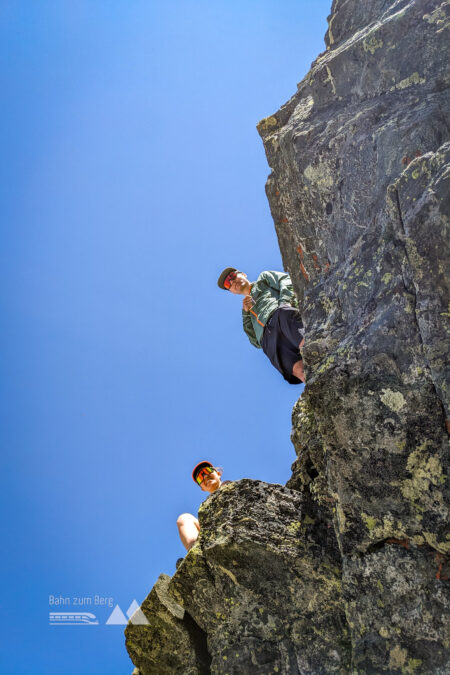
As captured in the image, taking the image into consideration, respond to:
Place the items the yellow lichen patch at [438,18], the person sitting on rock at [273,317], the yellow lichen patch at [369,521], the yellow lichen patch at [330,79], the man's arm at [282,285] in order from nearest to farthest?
1. the yellow lichen patch at [369,521]
2. the yellow lichen patch at [438,18]
3. the yellow lichen patch at [330,79]
4. the person sitting on rock at [273,317]
5. the man's arm at [282,285]

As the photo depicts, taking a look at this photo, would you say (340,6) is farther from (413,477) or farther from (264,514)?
(264,514)

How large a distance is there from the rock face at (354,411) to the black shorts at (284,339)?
0.59 meters

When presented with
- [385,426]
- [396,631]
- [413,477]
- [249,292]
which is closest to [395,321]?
[385,426]

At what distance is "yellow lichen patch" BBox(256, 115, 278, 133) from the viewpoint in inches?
205

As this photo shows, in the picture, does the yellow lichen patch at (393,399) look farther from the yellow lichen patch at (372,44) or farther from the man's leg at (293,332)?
the yellow lichen patch at (372,44)

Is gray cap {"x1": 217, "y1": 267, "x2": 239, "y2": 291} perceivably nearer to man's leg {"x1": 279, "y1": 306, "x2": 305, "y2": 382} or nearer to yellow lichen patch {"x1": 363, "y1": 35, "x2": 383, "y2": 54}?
man's leg {"x1": 279, "y1": 306, "x2": 305, "y2": 382}

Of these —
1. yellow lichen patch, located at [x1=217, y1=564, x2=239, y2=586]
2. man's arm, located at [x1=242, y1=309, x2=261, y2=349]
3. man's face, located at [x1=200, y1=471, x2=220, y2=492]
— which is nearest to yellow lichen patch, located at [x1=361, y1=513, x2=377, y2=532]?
yellow lichen patch, located at [x1=217, y1=564, x2=239, y2=586]

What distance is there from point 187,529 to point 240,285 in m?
2.96

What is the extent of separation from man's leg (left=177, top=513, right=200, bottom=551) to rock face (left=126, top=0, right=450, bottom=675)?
2.17ft

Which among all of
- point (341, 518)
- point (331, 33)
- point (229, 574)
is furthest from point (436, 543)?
point (331, 33)

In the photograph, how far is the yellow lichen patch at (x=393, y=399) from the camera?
325 cm

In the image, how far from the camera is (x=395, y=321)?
3.38 metres

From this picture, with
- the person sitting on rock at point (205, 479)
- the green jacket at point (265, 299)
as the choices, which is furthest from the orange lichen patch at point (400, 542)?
the person sitting on rock at point (205, 479)

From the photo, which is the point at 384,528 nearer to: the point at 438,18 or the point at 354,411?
the point at 354,411
